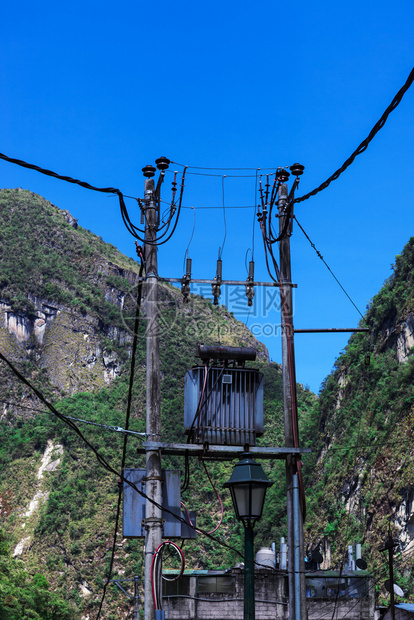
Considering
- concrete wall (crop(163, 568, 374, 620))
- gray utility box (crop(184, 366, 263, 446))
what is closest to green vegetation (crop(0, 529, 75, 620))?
concrete wall (crop(163, 568, 374, 620))

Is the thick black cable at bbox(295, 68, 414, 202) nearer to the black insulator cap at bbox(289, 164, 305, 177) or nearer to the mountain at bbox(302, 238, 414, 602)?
the black insulator cap at bbox(289, 164, 305, 177)

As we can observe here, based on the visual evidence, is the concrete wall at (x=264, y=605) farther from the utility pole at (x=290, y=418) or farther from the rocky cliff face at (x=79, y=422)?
the rocky cliff face at (x=79, y=422)

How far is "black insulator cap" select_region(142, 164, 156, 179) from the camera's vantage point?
1205cm

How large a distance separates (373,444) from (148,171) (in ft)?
206

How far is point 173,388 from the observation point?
174000 millimetres

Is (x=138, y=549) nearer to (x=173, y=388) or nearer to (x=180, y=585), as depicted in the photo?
(x=173, y=388)

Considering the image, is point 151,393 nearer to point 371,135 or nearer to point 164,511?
point 164,511

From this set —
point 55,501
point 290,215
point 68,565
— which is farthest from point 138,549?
point 290,215

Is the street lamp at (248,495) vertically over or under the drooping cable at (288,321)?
under

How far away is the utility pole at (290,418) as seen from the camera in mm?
10602

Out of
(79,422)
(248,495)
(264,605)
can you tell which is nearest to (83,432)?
(79,422)

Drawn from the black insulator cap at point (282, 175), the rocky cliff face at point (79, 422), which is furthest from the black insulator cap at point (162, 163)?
the rocky cliff face at point (79, 422)

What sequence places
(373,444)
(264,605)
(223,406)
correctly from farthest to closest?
(373,444) → (264,605) → (223,406)

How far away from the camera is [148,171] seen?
39.6ft
